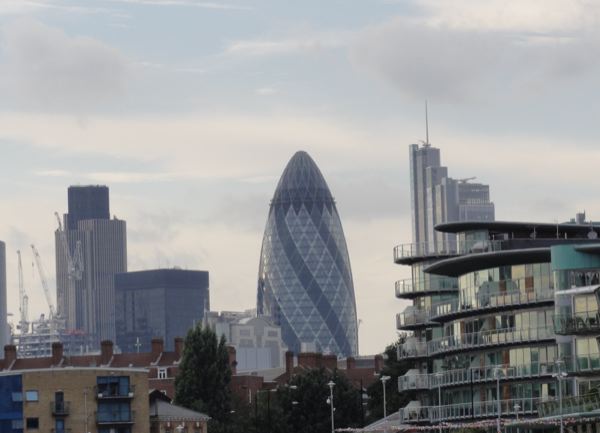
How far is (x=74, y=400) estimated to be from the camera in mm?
178125

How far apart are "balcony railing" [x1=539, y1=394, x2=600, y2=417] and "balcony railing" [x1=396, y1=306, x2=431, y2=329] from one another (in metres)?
26.7

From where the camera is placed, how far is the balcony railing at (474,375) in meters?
143

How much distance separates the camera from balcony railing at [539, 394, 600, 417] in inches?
4838

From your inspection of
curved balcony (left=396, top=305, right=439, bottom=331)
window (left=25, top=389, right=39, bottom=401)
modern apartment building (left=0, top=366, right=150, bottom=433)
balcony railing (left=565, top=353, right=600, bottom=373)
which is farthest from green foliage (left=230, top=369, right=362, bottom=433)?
balcony railing (left=565, top=353, right=600, bottom=373)

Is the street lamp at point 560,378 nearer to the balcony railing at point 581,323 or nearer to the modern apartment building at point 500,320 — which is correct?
the modern apartment building at point 500,320

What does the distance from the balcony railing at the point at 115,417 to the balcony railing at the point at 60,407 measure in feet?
9.13

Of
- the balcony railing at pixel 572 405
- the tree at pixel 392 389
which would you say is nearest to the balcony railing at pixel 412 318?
the tree at pixel 392 389

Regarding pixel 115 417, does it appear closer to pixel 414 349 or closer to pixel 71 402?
pixel 71 402

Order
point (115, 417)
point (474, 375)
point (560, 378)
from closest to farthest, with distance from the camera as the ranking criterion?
point (560, 378) < point (474, 375) < point (115, 417)

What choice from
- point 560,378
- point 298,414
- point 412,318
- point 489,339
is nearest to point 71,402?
point 298,414

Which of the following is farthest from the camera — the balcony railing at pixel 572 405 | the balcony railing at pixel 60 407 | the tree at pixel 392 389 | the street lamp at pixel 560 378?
the tree at pixel 392 389

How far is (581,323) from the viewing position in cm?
12988

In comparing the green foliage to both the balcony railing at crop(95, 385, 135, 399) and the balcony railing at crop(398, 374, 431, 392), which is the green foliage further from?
the balcony railing at crop(398, 374, 431, 392)

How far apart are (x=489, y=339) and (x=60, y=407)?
1798 inches
